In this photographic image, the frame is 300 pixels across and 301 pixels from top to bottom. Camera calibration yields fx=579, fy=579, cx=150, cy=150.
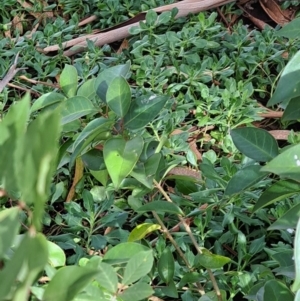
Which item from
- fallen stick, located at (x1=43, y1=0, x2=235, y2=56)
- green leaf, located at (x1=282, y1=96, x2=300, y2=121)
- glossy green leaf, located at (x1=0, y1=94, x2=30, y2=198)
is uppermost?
glossy green leaf, located at (x1=0, y1=94, x2=30, y2=198)

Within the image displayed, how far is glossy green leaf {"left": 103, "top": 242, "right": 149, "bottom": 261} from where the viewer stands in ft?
2.71

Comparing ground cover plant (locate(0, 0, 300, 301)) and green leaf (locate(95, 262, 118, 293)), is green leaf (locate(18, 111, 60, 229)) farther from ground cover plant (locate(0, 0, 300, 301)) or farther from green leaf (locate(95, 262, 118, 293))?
green leaf (locate(95, 262, 118, 293))

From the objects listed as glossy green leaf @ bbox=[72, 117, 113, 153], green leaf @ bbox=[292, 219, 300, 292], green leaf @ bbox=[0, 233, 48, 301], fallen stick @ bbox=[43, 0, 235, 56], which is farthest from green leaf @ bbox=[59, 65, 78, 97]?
fallen stick @ bbox=[43, 0, 235, 56]

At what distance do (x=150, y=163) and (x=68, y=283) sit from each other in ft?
1.73

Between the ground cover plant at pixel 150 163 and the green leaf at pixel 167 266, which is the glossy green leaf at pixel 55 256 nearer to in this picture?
the ground cover plant at pixel 150 163

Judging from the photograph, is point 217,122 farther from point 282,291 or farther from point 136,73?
point 282,291

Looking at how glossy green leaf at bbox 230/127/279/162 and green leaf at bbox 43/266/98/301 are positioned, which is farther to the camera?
glossy green leaf at bbox 230/127/279/162

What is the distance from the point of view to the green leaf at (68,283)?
46 centimetres

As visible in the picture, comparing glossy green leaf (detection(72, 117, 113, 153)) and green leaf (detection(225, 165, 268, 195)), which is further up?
glossy green leaf (detection(72, 117, 113, 153))

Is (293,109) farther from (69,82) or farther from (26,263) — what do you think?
(26,263)

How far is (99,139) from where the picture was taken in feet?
3.20

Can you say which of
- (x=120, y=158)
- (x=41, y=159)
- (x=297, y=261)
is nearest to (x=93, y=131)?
(x=120, y=158)

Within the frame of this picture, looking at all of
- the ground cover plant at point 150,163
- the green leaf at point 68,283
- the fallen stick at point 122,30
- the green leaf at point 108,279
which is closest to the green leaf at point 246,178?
the ground cover plant at point 150,163

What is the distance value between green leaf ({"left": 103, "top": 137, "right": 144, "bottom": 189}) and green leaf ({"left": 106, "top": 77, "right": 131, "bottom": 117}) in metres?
0.06
